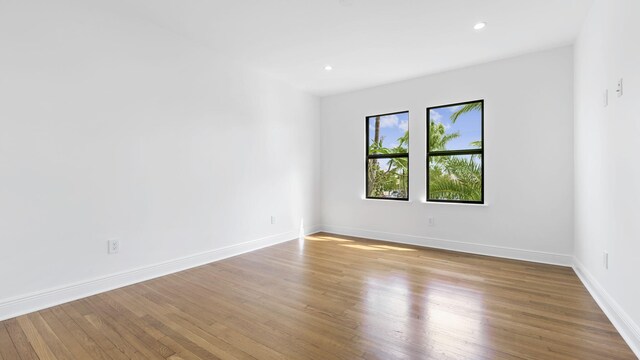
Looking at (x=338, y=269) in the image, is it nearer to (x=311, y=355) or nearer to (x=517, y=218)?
Result: (x=311, y=355)

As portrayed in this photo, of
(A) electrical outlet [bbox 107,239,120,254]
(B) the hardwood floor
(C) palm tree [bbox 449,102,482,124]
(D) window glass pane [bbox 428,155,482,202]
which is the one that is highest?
(C) palm tree [bbox 449,102,482,124]

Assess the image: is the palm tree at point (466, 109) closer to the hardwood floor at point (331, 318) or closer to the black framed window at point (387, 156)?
the black framed window at point (387, 156)

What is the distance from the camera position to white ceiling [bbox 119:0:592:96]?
2568mm

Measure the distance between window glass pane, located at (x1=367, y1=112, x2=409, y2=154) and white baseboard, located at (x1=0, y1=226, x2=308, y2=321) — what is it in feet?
8.48

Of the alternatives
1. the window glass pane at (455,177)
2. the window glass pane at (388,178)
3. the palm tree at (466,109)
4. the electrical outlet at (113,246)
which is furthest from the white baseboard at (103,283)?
the palm tree at (466,109)

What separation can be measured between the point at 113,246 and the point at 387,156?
12.4 feet

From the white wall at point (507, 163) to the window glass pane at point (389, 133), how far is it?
151mm

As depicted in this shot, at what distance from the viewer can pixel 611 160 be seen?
2.14 meters

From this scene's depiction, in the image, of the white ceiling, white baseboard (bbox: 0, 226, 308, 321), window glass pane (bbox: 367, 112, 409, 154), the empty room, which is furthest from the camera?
window glass pane (bbox: 367, 112, 409, 154)

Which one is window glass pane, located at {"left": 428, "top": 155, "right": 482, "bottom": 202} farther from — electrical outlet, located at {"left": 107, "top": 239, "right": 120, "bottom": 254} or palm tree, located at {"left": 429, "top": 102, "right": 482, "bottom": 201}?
electrical outlet, located at {"left": 107, "top": 239, "right": 120, "bottom": 254}

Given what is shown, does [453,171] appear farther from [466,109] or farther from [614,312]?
[614,312]

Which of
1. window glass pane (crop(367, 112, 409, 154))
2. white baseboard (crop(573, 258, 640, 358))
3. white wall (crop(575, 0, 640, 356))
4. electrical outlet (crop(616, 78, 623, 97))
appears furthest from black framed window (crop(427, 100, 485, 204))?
electrical outlet (crop(616, 78, 623, 97))

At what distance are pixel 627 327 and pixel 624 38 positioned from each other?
6.06 feet

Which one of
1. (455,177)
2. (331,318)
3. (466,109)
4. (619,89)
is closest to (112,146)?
(331,318)
